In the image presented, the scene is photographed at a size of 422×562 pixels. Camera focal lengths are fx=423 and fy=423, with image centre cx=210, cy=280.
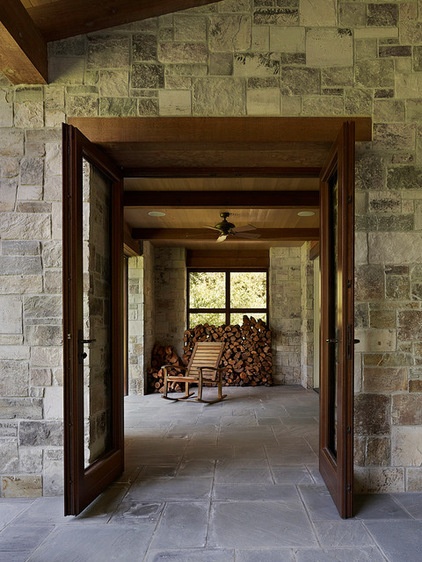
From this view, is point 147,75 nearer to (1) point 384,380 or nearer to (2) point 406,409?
(1) point 384,380

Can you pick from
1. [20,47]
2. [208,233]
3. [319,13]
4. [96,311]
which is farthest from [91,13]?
[208,233]

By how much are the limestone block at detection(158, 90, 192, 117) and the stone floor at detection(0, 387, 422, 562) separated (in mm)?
2484

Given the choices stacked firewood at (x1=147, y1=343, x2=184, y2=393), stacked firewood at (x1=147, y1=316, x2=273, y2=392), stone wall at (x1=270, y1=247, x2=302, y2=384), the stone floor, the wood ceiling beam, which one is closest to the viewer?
the stone floor

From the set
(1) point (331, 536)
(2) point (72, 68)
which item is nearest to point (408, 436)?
(1) point (331, 536)

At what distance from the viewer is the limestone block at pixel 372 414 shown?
8.97 ft

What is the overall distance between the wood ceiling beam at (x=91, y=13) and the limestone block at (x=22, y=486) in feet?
9.30

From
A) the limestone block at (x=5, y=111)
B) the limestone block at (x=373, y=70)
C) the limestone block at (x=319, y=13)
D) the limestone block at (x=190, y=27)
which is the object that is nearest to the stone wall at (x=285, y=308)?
the limestone block at (x=373, y=70)

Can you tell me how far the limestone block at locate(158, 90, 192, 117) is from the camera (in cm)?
276

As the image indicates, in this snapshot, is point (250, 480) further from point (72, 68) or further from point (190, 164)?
point (72, 68)

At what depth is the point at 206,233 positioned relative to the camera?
6254 millimetres

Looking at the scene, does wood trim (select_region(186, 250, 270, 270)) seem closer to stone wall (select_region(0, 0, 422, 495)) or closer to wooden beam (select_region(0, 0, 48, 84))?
stone wall (select_region(0, 0, 422, 495))

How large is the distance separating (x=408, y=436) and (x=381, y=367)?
481mm

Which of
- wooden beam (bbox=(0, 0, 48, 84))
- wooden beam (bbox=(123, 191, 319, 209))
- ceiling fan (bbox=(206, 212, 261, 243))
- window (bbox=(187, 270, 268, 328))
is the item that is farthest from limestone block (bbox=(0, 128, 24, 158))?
window (bbox=(187, 270, 268, 328))

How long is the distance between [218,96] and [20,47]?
119 cm
